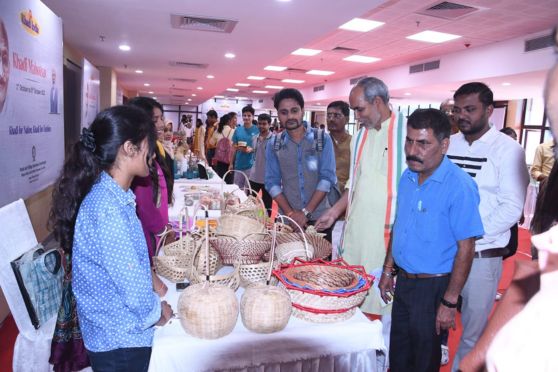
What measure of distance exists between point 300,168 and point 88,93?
549cm

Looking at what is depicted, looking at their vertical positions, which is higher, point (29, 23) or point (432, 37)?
point (432, 37)

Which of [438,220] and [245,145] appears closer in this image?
[438,220]

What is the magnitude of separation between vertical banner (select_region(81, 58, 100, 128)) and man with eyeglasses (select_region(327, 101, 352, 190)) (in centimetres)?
390

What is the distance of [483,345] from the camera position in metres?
0.74

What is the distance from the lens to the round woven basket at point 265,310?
139cm

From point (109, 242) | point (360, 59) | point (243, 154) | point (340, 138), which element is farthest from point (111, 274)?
point (360, 59)

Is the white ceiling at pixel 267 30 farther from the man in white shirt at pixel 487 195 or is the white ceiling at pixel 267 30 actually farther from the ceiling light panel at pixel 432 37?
the man in white shirt at pixel 487 195

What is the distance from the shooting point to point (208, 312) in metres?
1.32

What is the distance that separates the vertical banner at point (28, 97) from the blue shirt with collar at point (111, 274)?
1.75 meters

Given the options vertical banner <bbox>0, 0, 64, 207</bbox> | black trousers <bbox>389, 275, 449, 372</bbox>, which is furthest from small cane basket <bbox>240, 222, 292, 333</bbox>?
vertical banner <bbox>0, 0, 64, 207</bbox>

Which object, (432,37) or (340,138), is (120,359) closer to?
(340,138)

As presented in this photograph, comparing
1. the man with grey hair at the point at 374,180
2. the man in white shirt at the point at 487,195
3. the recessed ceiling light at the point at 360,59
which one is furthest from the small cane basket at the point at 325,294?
the recessed ceiling light at the point at 360,59

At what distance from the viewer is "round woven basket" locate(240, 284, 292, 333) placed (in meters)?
1.39

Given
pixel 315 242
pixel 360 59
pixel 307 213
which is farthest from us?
pixel 360 59
